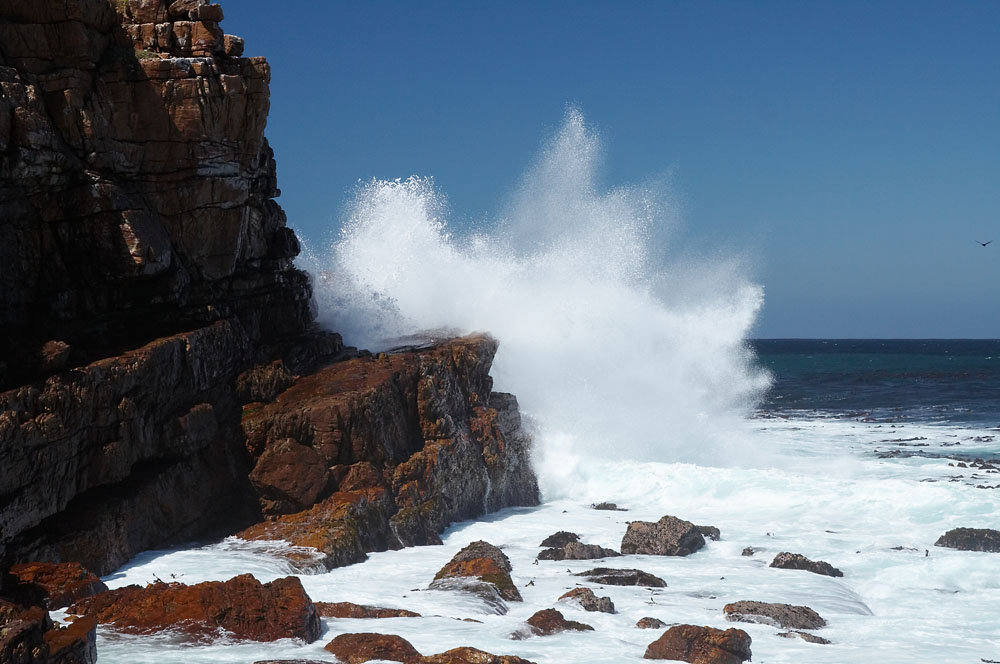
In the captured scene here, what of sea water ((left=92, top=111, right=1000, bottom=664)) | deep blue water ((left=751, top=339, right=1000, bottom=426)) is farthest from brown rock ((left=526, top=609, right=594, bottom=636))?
deep blue water ((left=751, top=339, right=1000, bottom=426))

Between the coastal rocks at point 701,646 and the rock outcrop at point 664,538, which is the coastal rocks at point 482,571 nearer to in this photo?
the coastal rocks at point 701,646

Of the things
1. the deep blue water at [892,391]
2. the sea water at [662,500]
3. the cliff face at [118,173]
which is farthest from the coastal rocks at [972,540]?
the deep blue water at [892,391]

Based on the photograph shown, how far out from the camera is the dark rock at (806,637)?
43.9ft

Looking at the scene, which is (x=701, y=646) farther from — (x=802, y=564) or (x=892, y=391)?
(x=892, y=391)

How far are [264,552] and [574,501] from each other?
1003 cm

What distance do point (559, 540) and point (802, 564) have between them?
15.1 feet

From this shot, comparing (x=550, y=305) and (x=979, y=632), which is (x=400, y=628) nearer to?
(x=979, y=632)

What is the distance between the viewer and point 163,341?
17.0 m

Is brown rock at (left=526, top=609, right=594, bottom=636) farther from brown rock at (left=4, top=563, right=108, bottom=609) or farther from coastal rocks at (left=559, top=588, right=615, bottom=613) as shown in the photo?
brown rock at (left=4, top=563, right=108, bottom=609)

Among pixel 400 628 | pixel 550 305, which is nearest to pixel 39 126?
pixel 400 628

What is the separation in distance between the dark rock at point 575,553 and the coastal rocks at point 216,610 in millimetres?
6678

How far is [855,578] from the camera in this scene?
56.9 ft

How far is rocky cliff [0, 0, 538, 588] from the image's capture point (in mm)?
15164

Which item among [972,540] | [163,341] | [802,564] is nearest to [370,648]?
[163,341]
